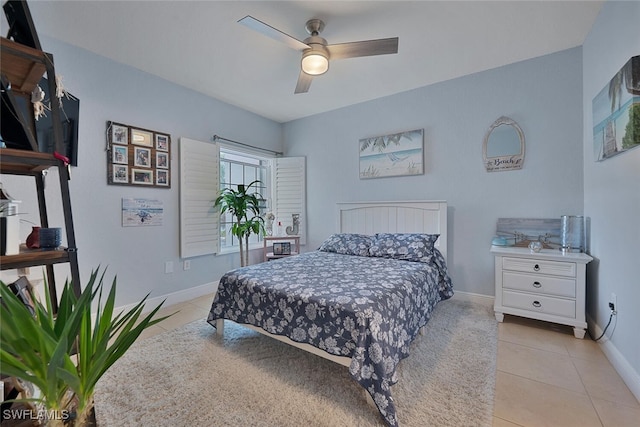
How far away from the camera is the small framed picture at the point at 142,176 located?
2.88m

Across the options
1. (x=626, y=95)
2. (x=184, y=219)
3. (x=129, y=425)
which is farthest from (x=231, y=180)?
(x=626, y=95)

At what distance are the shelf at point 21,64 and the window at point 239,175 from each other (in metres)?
2.79

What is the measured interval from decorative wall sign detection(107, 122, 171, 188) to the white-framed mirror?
3.68 meters

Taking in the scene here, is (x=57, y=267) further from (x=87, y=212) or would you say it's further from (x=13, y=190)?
(x=13, y=190)

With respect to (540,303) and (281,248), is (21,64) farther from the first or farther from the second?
(540,303)

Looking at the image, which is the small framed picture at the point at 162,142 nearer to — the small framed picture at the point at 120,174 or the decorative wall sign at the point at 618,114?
the small framed picture at the point at 120,174

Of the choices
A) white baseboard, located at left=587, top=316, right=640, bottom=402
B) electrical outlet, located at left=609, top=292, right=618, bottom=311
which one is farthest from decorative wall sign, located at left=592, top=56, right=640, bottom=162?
white baseboard, located at left=587, top=316, right=640, bottom=402

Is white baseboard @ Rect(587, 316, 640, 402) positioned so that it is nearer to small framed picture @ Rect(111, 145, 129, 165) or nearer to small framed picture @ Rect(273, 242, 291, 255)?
small framed picture @ Rect(273, 242, 291, 255)

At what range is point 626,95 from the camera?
5.49 feet

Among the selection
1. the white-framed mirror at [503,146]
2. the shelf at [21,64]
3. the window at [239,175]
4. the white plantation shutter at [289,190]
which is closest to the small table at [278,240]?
the white plantation shutter at [289,190]

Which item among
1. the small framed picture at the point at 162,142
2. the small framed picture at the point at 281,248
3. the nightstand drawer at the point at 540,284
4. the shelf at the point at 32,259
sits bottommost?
the nightstand drawer at the point at 540,284

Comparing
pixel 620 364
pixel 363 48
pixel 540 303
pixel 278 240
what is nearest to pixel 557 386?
pixel 620 364

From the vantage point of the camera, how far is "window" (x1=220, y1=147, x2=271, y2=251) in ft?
13.2

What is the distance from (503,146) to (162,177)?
3843mm
